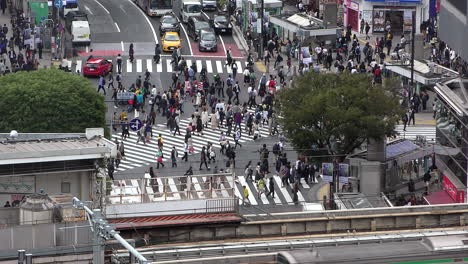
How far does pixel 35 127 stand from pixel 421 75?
2660 cm

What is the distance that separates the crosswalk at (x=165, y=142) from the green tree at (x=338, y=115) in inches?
360

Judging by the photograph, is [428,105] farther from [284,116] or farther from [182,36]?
[182,36]

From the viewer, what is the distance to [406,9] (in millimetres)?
112250

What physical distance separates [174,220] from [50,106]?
88.1ft

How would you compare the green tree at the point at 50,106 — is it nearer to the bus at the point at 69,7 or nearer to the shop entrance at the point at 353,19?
the bus at the point at 69,7

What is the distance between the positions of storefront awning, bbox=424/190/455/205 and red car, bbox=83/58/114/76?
32839 millimetres

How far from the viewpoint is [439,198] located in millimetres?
71500

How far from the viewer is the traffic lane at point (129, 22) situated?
371 ft

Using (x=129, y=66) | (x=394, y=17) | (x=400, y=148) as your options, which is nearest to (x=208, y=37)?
(x=129, y=66)

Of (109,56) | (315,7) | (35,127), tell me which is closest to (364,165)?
(35,127)

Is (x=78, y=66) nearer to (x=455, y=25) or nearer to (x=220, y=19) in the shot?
(x=220, y=19)

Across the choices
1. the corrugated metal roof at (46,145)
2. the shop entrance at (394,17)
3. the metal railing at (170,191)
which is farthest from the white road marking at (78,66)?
the corrugated metal roof at (46,145)

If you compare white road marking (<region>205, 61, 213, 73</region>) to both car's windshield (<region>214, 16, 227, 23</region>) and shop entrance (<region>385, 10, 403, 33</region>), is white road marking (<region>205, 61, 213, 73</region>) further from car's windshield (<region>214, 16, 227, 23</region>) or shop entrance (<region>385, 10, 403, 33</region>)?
shop entrance (<region>385, 10, 403, 33</region>)

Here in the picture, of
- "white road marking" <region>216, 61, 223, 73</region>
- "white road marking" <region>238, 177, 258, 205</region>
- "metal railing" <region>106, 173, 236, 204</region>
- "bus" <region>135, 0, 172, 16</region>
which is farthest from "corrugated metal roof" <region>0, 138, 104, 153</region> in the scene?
"bus" <region>135, 0, 172, 16</region>
